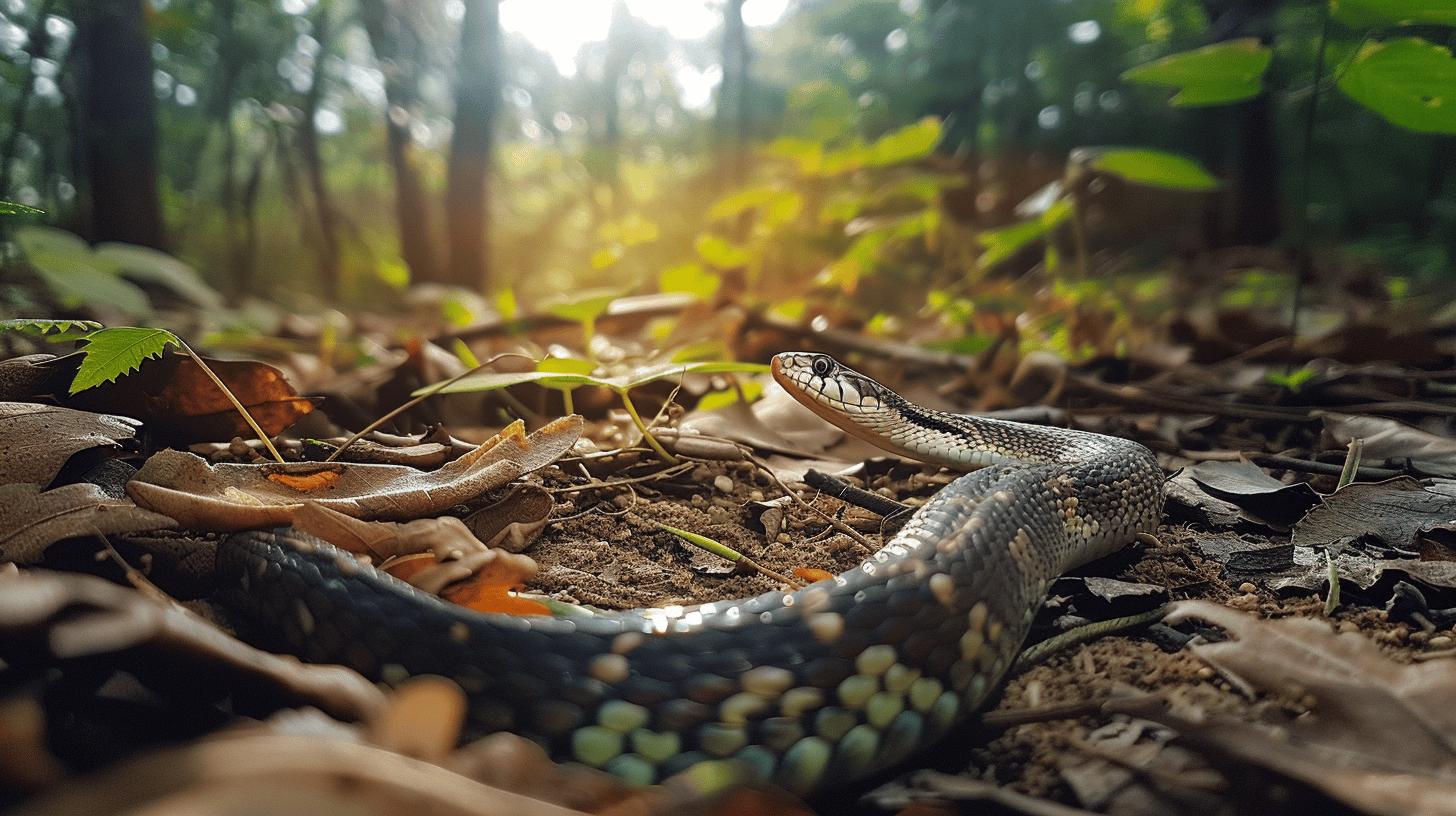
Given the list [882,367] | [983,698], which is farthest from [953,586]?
[882,367]

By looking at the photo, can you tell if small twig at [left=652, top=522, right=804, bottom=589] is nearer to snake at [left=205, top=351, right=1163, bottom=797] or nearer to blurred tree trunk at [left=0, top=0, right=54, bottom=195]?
snake at [left=205, top=351, right=1163, bottom=797]

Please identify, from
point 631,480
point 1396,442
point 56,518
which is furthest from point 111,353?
point 1396,442

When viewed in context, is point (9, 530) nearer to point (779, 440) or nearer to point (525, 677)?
point (525, 677)

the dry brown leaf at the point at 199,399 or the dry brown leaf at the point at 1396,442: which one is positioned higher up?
the dry brown leaf at the point at 199,399

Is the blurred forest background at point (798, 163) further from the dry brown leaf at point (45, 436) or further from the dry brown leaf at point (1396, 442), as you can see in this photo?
the dry brown leaf at point (45, 436)

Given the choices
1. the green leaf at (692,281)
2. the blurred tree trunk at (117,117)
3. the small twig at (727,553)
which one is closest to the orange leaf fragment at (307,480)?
the small twig at (727,553)

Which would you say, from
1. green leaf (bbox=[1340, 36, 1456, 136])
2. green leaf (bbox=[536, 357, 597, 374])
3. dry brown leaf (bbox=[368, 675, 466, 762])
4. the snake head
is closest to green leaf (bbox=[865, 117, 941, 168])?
green leaf (bbox=[1340, 36, 1456, 136])
